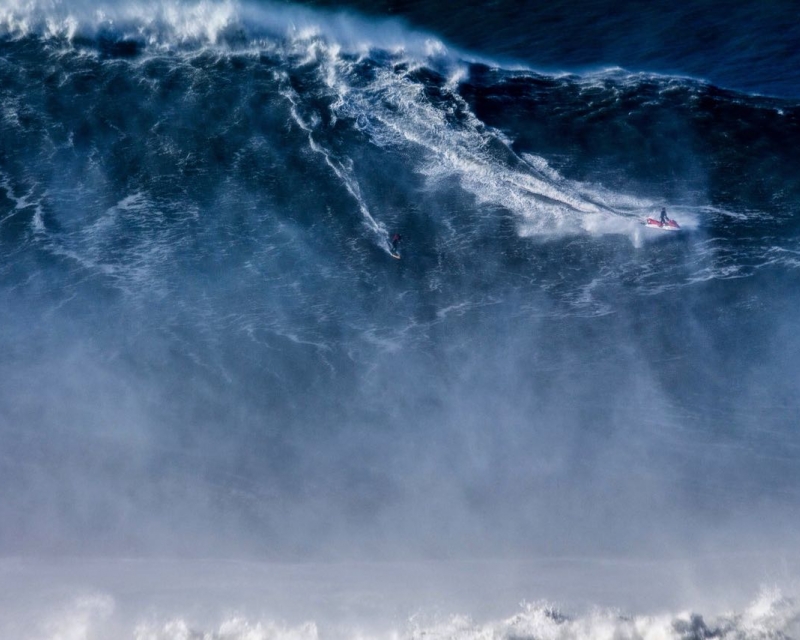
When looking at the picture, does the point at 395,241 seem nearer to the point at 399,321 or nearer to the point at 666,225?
the point at 399,321

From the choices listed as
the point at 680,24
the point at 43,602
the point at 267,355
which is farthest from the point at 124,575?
the point at 680,24

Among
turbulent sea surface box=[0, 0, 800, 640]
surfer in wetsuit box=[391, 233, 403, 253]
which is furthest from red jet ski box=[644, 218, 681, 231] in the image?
surfer in wetsuit box=[391, 233, 403, 253]

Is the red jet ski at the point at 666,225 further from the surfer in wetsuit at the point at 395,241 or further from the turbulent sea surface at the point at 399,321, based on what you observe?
the surfer in wetsuit at the point at 395,241

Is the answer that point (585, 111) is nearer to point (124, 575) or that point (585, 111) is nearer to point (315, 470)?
point (315, 470)

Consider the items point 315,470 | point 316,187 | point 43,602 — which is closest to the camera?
point 43,602

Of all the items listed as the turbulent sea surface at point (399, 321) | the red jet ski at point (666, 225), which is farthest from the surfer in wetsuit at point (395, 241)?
the red jet ski at point (666, 225)

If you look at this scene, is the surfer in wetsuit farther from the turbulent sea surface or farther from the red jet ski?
the red jet ski

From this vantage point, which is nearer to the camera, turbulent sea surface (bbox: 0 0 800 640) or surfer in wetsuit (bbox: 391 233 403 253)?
turbulent sea surface (bbox: 0 0 800 640)

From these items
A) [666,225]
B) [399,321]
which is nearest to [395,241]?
[399,321]
